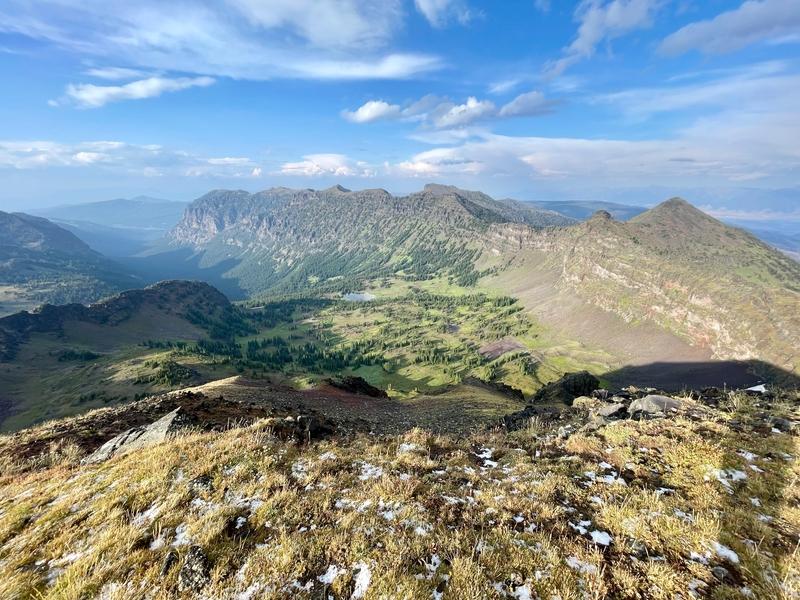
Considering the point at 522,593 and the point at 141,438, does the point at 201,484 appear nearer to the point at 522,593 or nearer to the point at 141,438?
the point at 141,438

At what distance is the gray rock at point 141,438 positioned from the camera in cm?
1456

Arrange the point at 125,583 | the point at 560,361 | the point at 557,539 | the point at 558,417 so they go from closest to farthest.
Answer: the point at 125,583 < the point at 557,539 < the point at 558,417 < the point at 560,361

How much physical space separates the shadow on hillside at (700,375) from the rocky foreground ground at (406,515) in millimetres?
162952

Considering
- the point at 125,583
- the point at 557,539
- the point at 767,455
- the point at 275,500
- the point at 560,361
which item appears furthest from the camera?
the point at 560,361

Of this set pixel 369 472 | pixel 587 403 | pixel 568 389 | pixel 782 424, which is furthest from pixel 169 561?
pixel 568 389

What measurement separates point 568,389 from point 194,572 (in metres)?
56.5

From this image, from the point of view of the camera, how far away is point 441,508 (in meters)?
9.80

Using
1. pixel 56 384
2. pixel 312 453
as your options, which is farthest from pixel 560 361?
pixel 56 384

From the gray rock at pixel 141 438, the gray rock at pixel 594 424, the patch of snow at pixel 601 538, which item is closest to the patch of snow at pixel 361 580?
the patch of snow at pixel 601 538

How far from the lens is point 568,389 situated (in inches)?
2142

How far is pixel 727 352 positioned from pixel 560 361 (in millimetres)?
77047

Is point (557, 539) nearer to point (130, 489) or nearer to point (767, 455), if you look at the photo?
point (767, 455)

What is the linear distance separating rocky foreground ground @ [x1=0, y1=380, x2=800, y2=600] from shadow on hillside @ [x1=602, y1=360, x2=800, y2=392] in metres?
163

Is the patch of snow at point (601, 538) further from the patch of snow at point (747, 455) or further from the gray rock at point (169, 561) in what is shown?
the gray rock at point (169, 561)
